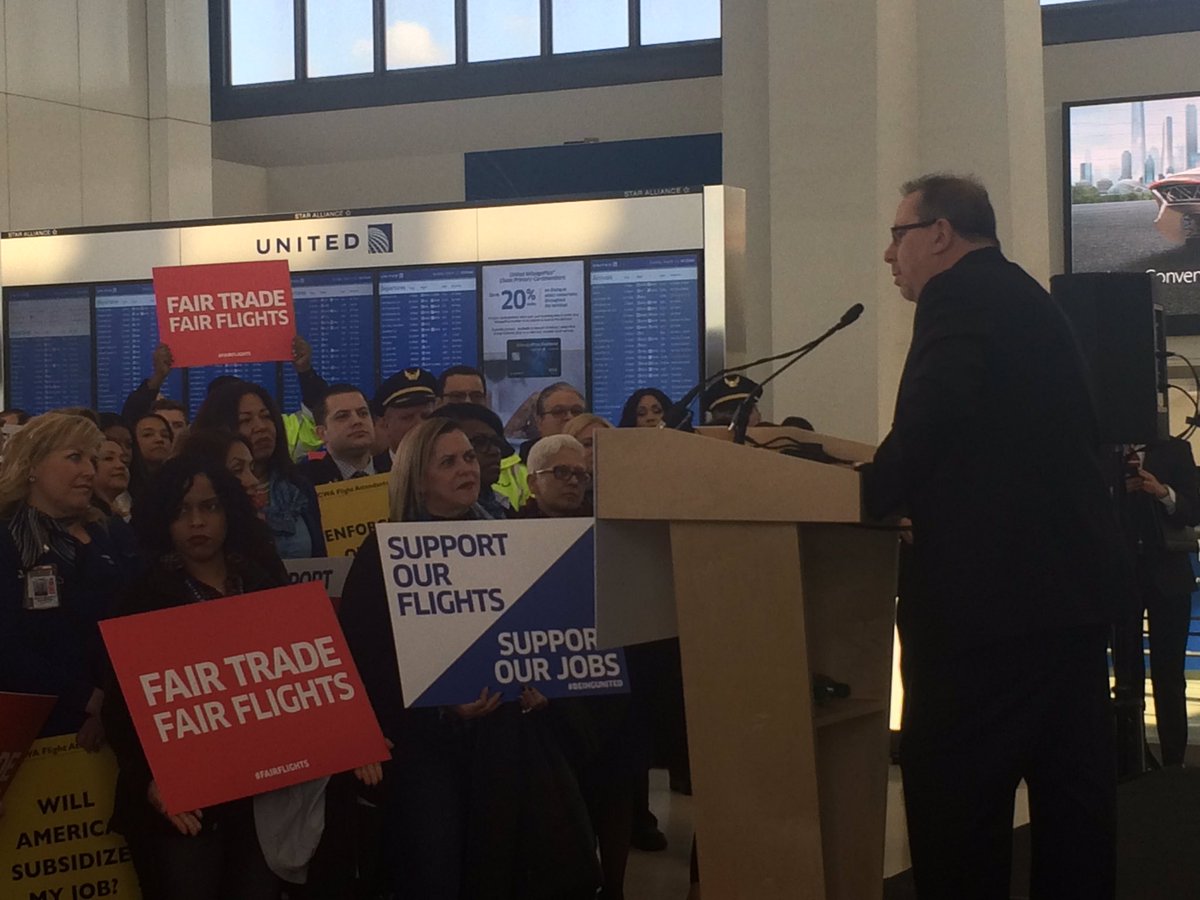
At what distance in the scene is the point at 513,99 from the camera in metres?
13.0

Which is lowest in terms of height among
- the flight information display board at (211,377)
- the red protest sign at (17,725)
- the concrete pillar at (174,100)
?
the red protest sign at (17,725)

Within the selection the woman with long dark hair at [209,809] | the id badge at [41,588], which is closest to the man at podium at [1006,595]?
the woman with long dark hair at [209,809]

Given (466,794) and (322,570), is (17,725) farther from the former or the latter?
(322,570)

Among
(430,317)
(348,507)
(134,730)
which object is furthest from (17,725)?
(430,317)

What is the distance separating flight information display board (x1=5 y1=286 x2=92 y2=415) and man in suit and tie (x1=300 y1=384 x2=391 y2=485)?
2.20 metres

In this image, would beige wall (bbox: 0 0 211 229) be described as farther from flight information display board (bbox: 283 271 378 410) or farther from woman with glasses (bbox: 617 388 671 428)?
woman with glasses (bbox: 617 388 671 428)

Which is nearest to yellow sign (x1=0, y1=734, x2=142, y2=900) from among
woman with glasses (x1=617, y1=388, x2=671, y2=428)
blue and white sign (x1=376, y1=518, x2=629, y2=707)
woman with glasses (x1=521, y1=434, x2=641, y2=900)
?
blue and white sign (x1=376, y1=518, x2=629, y2=707)

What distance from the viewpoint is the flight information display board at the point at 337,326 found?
21.4ft

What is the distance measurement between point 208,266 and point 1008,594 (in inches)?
151

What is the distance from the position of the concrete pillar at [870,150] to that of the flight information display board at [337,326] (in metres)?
2.11

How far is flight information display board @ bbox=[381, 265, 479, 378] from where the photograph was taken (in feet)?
21.0

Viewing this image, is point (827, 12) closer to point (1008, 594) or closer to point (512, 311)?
point (512, 311)

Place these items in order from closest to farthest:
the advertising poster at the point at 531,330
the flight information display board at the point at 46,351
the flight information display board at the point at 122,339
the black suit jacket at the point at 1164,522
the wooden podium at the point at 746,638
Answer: the wooden podium at the point at 746,638
the black suit jacket at the point at 1164,522
the advertising poster at the point at 531,330
the flight information display board at the point at 122,339
the flight information display board at the point at 46,351

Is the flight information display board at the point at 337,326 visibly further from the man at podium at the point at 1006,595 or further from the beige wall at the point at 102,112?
the man at podium at the point at 1006,595
